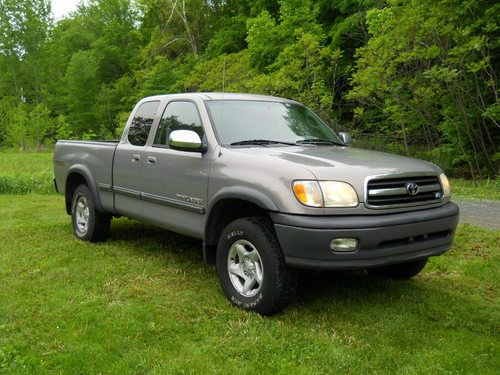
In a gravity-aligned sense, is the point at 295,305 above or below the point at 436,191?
below

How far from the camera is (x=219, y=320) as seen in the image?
13.6ft

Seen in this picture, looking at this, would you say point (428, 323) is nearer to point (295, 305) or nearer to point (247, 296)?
point (295, 305)

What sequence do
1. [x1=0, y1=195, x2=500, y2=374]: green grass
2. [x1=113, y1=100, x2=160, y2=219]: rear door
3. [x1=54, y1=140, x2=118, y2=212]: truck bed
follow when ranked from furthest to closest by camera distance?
[x1=54, y1=140, x2=118, y2=212]: truck bed
[x1=113, y1=100, x2=160, y2=219]: rear door
[x1=0, y1=195, x2=500, y2=374]: green grass

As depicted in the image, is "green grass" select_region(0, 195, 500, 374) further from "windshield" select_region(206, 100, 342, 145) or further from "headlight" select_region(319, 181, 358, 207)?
"windshield" select_region(206, 100, 342, 145)

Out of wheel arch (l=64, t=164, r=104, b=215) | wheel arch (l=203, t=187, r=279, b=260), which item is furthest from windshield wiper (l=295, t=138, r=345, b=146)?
wheel arch (l=64, t=164, r=104, b=215)

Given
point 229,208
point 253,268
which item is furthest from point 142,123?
point 253,268

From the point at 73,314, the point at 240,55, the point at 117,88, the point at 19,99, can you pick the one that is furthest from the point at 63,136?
the point at 73,314

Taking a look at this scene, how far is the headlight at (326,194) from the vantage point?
12.7ft

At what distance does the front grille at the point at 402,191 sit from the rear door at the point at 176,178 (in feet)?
5.10

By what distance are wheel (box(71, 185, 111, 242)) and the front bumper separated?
11.6 ft

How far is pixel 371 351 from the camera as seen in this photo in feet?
11.8

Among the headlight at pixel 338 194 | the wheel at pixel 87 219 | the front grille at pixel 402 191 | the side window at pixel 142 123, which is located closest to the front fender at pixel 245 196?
the headlight at pixel 338 194

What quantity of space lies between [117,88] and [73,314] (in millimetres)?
51438

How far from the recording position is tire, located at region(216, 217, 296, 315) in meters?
4.08
